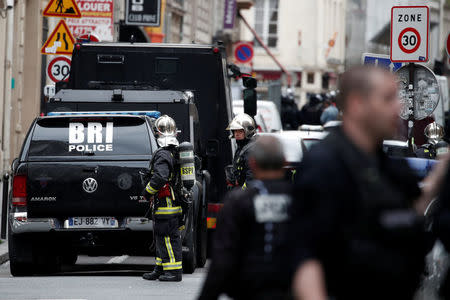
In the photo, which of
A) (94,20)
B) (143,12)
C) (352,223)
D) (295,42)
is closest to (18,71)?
(143,12)

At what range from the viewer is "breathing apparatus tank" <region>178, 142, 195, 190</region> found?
44.2ft

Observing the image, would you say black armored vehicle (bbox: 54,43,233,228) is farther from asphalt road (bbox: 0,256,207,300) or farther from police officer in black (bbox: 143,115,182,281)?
police officer in black (bbox: 143,115,182,281)

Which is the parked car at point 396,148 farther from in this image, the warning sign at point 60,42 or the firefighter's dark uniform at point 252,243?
the firefighter's dark uniform at point 252,243

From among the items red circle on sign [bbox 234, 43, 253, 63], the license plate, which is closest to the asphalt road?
the license plate

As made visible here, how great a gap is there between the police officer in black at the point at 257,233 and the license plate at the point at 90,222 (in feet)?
24.4

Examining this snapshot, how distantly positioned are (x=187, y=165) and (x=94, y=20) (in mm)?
11904

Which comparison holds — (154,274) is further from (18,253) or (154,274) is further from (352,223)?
(352,223)

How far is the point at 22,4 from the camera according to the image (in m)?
31.0

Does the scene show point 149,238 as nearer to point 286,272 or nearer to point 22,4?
point 286,272

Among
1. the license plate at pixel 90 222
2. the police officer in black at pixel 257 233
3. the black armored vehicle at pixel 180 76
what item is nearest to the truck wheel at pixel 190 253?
the license plate at pixel 90 222

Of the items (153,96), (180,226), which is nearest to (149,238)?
(180,226)

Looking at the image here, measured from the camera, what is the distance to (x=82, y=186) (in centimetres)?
1348

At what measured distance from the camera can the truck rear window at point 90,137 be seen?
13625 millimetres

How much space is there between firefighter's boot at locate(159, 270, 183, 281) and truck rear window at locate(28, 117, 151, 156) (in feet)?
3.90
